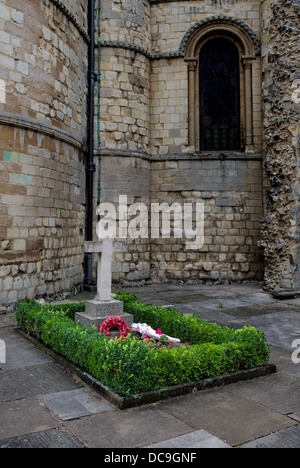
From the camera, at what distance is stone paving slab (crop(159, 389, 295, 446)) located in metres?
3.56

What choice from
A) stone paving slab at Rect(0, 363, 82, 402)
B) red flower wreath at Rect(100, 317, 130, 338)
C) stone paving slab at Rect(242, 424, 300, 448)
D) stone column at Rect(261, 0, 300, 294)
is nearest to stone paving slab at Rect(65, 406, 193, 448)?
stone paving slab at Rect(242, 424, 300, 448)

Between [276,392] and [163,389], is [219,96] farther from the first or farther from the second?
[163,389]

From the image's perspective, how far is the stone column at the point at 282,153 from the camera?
11.0 meters

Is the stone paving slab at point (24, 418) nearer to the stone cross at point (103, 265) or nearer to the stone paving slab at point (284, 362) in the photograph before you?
the stone cross at point (103, 265)

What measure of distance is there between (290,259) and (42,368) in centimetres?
767

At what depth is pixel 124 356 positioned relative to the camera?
14.3ft

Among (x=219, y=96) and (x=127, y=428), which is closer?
(x=127, y=428)

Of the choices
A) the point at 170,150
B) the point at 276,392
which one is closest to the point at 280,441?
the point at 276,392

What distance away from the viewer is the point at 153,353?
4566 millimetres

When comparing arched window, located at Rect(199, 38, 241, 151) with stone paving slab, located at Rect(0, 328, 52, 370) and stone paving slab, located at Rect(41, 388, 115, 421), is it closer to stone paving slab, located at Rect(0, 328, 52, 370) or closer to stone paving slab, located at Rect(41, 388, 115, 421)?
stone paving slab, located at Rect(0, 328, 52, 370)

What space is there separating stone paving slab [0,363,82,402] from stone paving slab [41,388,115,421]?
18cm

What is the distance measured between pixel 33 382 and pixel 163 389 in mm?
1541

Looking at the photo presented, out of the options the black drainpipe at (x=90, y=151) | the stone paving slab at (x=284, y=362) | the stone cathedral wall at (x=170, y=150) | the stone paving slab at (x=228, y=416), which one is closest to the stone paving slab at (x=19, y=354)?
the stone paving slab at (x=228, y=416)

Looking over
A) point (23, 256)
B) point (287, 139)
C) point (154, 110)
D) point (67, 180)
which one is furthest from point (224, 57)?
point (23, 256)
